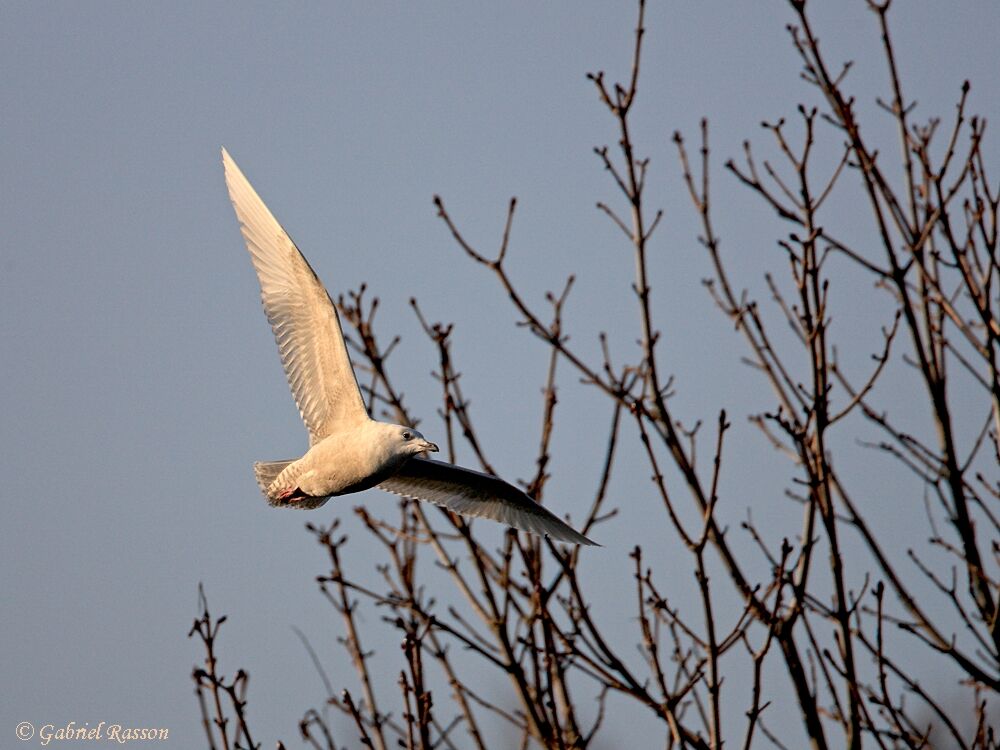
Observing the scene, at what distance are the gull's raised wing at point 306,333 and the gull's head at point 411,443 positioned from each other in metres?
0.38

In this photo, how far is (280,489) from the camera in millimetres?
6426

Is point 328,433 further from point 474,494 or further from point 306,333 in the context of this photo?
point 474,494

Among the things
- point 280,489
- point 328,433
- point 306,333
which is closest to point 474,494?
point 328,433

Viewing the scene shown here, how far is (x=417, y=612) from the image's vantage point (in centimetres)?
500

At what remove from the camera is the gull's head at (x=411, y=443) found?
583 cm

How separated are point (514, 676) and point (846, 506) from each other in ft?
5.43

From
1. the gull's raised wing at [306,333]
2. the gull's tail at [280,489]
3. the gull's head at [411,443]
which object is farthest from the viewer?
the gull's tail at [280,489]

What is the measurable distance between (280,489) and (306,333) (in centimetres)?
86

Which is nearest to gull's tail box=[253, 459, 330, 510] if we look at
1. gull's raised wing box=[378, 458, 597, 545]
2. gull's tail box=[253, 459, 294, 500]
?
gull's tail box=[253, 459, 294, 500]

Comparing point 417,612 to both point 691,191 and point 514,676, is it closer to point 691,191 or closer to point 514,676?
point 514,676

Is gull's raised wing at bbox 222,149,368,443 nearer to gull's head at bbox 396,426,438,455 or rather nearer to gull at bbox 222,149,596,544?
gull at bbox 222,149,596,544

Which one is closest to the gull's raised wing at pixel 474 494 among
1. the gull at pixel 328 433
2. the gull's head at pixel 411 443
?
the gull at pixel 328 433

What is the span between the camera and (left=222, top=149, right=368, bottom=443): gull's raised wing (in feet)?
20.4

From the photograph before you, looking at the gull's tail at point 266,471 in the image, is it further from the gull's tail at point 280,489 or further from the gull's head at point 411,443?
the gull's head at point 411,443
